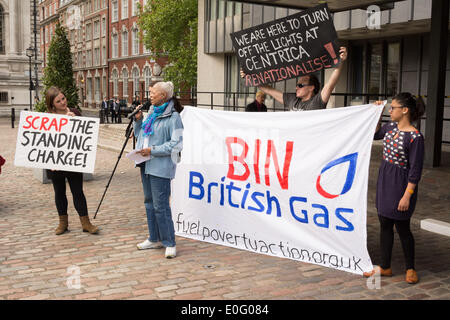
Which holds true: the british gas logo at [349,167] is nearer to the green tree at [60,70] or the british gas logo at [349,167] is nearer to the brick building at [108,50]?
the green tree at [60,70]

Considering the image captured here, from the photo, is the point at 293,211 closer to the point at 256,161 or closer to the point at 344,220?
the point at 344,220

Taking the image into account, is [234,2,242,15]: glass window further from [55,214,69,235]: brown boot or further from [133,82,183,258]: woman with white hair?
[133,82,183,258]: woman with white hair

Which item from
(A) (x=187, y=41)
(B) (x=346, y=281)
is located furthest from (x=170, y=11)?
(B) (x=346, y=281)

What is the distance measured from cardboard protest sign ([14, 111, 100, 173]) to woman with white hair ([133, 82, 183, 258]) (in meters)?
1.31

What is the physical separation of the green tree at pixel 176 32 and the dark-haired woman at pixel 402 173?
95.4 feet

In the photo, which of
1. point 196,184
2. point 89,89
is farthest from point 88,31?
point 196,184

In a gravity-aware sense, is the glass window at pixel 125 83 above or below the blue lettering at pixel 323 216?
above

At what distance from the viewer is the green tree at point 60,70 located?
11.9m

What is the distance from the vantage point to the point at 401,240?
5117 millimetres

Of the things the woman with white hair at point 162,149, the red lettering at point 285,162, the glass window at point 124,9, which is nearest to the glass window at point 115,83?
the glass window at point 124,9

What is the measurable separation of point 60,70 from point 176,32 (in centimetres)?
2320

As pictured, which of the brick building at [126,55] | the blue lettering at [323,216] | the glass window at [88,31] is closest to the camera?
the blue lettering at [323,216]

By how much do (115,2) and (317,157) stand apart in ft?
188
